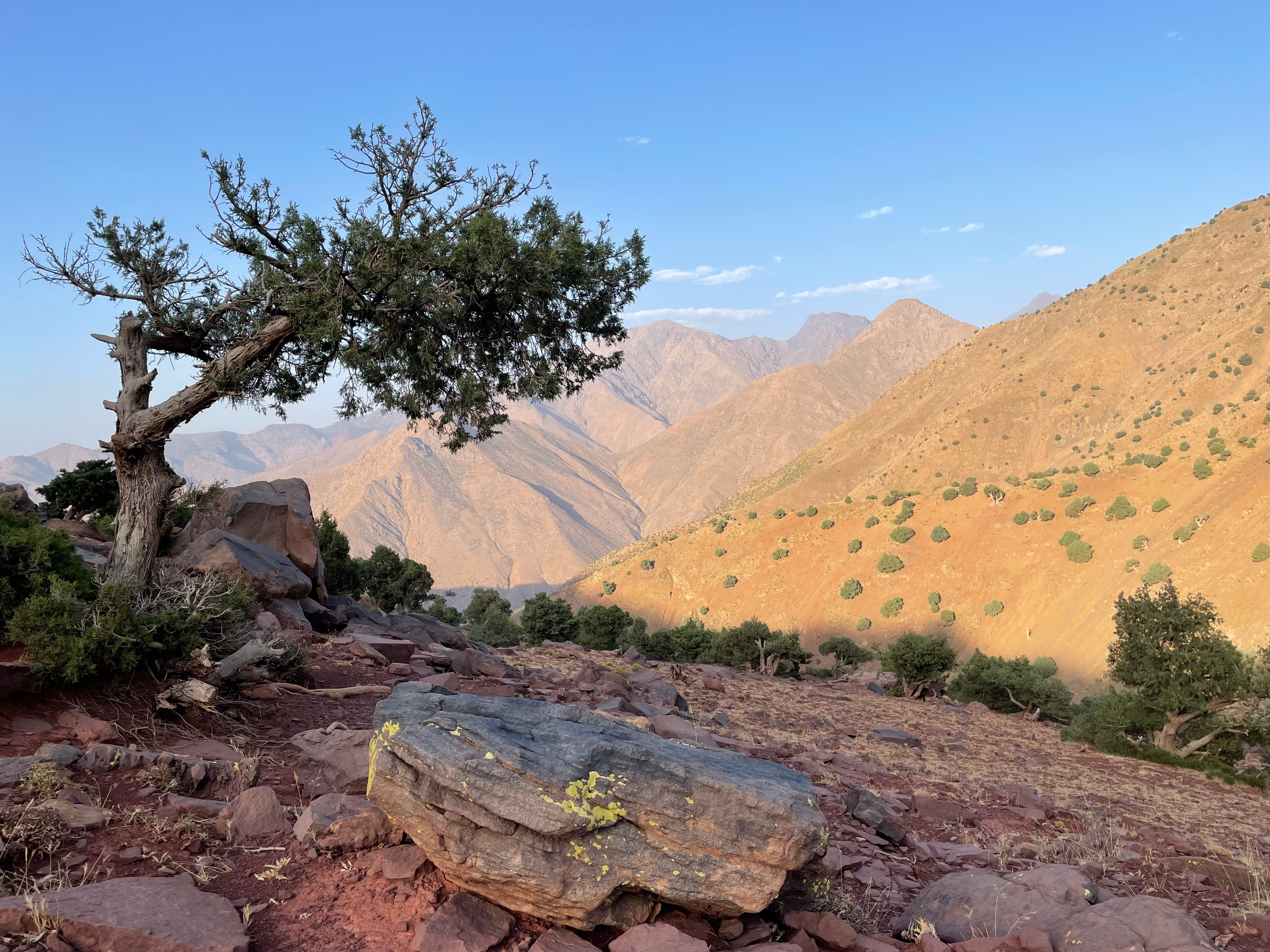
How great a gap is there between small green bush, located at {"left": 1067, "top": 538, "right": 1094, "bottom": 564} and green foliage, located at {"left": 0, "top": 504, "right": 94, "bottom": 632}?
56570 mm

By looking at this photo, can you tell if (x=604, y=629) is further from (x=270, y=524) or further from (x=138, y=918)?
(x=138, y=918)

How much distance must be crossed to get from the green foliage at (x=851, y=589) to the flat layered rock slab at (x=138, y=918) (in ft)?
195

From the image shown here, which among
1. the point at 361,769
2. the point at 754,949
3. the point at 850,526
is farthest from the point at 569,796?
the point at 850,526

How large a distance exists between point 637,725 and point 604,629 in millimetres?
25998

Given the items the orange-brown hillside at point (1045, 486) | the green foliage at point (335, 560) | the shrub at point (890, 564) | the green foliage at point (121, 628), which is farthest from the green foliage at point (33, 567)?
the shrub at point (890, 564)

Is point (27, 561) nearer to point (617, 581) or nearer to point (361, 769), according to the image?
point (361, 769)

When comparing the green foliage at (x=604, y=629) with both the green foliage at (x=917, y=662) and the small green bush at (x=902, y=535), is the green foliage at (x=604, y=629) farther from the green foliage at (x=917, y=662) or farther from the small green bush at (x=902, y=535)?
the small green bush at (x=902, y=535)

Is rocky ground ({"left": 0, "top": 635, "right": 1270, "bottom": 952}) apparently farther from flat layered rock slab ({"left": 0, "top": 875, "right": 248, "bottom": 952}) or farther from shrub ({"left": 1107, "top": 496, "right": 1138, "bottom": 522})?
shrub ({"left": 1107, "top": 496, "right": 1138, "bottom": 522})

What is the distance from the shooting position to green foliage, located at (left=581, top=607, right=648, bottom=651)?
3444 cm

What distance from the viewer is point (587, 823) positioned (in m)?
4.60

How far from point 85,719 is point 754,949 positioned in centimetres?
667

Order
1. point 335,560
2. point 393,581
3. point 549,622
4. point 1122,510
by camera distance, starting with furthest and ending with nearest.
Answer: point 1122,510 < point 549,622 < point 393,581 < point 335,560

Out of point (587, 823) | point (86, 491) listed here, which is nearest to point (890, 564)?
point (86, 491)

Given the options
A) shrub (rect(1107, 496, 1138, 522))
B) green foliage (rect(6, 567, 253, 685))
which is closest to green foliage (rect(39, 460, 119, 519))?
green foliage (rect(6, 567, 253, 685))
